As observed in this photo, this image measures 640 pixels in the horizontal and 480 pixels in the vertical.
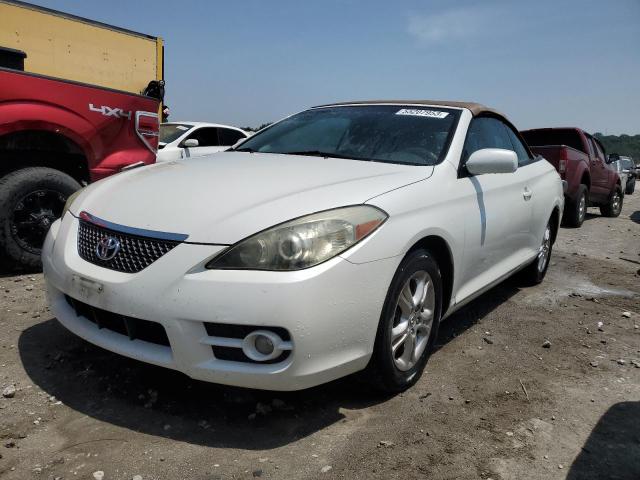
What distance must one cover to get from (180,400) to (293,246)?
0.99 m

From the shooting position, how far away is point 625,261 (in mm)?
6832

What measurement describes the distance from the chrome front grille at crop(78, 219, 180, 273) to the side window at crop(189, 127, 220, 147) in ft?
22.0

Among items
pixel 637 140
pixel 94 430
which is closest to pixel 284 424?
pixel 94 430

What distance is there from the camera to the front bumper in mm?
2211

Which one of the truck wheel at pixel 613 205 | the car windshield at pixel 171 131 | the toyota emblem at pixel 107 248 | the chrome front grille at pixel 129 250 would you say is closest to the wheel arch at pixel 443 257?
the chrome front grille at pixel 129 250

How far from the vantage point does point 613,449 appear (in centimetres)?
248

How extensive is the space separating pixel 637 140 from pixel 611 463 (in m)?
96.1

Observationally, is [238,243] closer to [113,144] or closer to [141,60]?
[113,144]

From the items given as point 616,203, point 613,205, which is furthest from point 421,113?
point 616,203

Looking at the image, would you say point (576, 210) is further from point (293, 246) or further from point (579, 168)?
point (293, 246)

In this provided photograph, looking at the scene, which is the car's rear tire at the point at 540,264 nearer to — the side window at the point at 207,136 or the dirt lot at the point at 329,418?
the dirt lot at the point at 329,418

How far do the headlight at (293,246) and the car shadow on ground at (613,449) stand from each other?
1327mm

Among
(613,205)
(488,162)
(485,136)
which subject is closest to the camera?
(488,162)

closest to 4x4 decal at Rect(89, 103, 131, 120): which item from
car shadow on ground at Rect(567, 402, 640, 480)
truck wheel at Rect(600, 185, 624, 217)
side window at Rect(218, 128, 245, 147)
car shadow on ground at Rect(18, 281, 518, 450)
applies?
car shadow on ground at Rect(18, 281, 518, 450)
